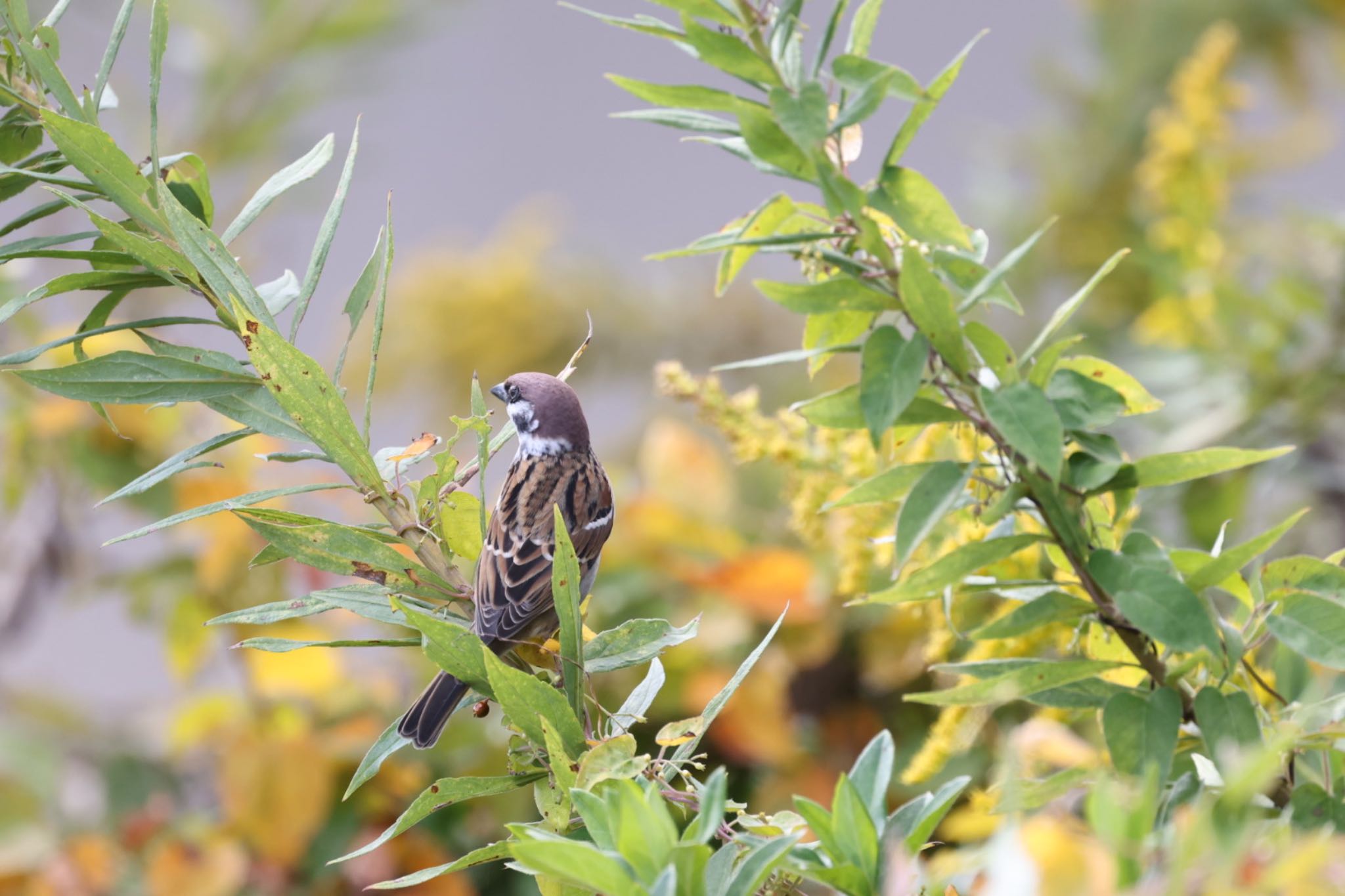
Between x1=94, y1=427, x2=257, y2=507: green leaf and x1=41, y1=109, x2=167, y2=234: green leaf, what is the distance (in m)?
0.08

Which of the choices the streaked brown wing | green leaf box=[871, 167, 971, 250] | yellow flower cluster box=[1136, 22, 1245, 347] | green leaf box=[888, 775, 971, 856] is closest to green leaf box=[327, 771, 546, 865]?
green leaf box=[888, 775, 971, 856]

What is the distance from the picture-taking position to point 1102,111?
174cm

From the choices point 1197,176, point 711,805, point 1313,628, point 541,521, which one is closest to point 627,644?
point 711,805

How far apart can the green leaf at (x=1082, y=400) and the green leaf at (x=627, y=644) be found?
0.14 metres

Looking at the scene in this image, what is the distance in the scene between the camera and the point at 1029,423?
0.38m

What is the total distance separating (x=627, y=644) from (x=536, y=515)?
0.48m

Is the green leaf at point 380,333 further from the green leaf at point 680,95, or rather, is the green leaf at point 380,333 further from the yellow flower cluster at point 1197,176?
the yellow flower cluster at point 1197,176

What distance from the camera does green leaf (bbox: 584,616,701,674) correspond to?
433 millimetres

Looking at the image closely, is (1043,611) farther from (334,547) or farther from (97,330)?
(97,330)

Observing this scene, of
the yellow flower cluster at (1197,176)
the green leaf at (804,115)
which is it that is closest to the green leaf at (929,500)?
the green leaf at (804,115)

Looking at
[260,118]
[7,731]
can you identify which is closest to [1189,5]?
[260,118]

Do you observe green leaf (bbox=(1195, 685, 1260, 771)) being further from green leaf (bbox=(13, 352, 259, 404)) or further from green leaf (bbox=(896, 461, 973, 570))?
green leaf (bbox=(13, 352, 259, 404))

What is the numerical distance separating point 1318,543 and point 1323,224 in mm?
477

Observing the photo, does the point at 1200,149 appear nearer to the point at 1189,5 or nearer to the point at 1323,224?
the point at 1323,224
